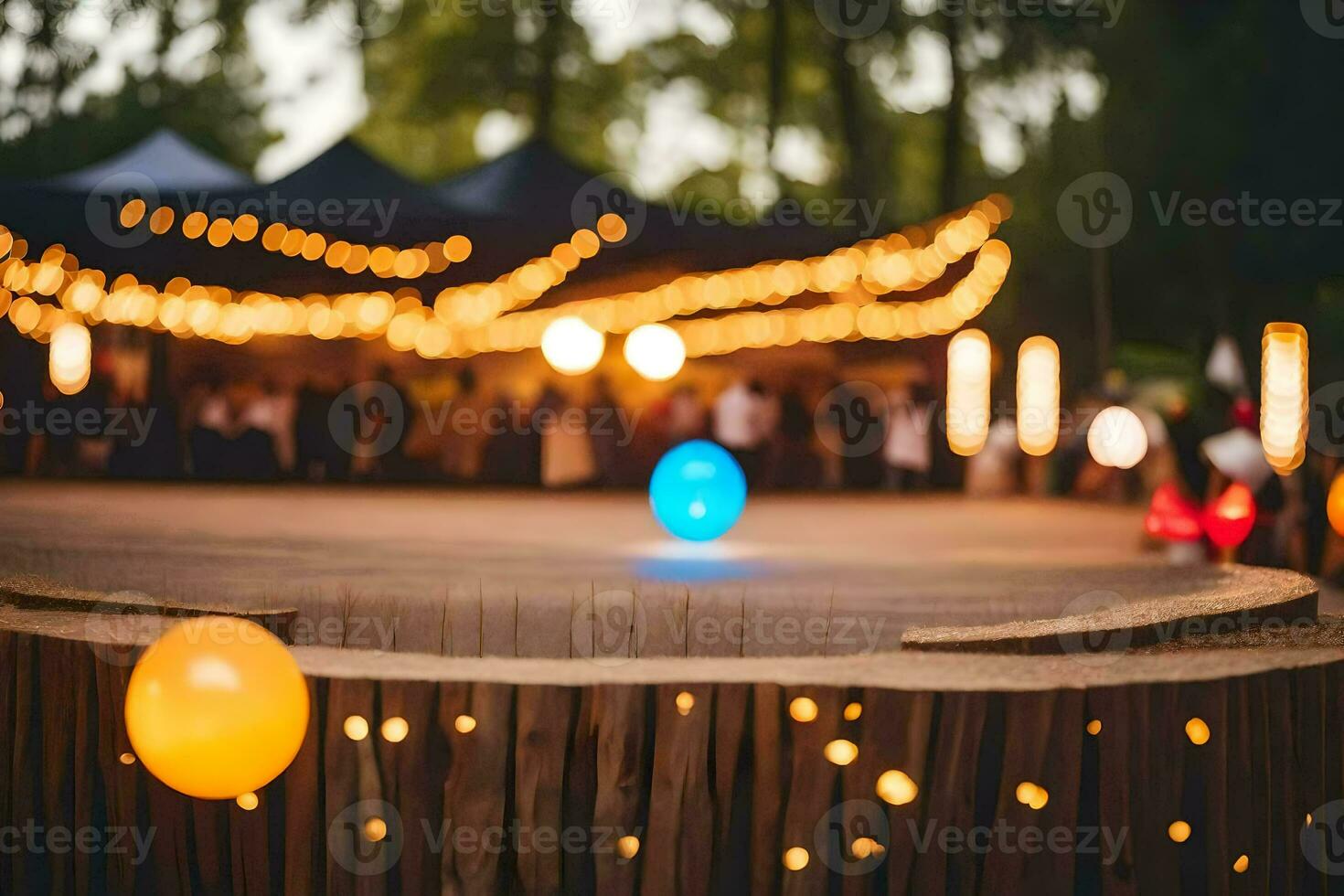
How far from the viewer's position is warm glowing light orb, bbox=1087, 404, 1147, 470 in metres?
20.9

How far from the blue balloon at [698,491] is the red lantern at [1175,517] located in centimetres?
323

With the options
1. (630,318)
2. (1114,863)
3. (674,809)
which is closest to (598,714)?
(674,809)

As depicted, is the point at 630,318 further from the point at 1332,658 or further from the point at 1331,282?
the point at 1332,658

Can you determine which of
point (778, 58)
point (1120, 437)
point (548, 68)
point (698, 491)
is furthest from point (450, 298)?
point (548, 68)

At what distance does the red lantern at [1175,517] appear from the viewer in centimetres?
1151

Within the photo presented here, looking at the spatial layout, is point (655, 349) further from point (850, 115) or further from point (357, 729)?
point (357, 729)

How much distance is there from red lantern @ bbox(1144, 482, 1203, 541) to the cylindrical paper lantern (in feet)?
15.7

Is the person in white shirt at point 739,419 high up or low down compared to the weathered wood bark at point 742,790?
up

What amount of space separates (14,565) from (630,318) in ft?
38.1

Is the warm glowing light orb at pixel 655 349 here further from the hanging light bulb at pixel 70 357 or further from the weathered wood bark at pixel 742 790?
the weathered wood bark at pixel 742 790

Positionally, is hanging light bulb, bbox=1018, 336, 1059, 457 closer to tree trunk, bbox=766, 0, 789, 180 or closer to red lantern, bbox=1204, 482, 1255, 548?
tree trunk, bbox=766, 0, 789, 180

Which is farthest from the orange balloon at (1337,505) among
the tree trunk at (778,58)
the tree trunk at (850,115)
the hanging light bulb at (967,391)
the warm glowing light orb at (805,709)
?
the tree trunk at (778,58)

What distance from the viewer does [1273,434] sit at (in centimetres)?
1675

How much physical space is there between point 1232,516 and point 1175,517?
16.4 inches
